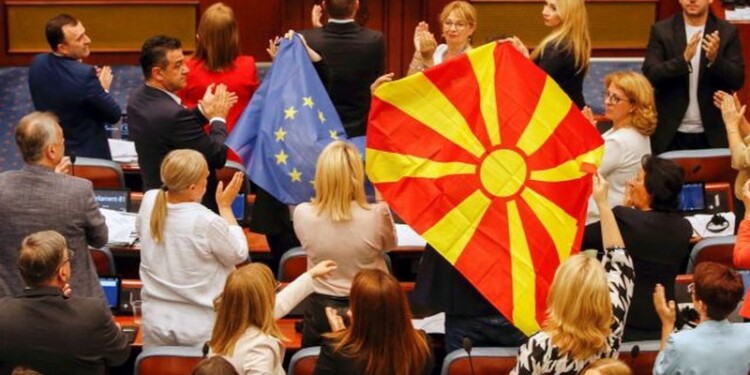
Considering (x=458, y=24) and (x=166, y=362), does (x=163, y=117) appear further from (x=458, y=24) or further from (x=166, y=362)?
(x=458, y=24)

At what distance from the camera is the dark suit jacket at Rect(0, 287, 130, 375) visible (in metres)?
5.30

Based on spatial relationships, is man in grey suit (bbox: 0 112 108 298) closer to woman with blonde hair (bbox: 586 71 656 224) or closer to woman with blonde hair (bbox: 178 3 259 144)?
woman with blonde hair (bbox: 178 3 259 144)

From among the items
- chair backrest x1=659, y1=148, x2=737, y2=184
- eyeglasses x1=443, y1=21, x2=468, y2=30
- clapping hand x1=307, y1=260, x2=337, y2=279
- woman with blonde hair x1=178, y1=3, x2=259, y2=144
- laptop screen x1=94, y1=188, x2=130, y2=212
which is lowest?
laptop screen x1=94, y1=188, x2=130, y2=212

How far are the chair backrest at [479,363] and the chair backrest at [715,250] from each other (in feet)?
5.47

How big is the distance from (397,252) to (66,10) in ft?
15.9

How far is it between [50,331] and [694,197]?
150 inches

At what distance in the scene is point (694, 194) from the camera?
303 inches

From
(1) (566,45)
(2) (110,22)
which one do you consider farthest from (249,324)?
(2) (110,22)

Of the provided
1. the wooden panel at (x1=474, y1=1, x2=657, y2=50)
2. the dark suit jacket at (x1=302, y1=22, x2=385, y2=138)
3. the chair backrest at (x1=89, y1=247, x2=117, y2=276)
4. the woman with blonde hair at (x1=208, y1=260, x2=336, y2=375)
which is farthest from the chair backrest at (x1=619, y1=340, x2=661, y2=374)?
the wooden panel at (x1=474, y1=1, x2=657, y2=50)

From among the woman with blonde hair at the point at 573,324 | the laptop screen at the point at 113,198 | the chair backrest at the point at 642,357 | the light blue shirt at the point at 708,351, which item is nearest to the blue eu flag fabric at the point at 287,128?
the laptop screen at the point at 113,198

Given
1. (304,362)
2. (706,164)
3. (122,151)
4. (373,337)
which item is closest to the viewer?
(373,337)

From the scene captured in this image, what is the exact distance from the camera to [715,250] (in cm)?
677

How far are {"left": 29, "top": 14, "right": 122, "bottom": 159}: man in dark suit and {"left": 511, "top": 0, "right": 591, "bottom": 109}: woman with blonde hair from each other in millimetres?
2435

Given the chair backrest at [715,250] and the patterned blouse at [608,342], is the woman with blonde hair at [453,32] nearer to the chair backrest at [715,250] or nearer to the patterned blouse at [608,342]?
the chair backrest at [715,250]
